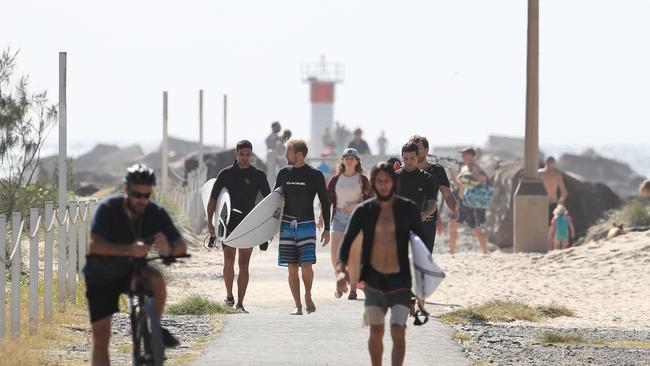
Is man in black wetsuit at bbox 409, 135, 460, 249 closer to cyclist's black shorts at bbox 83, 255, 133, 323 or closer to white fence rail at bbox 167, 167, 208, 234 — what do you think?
cyclist's black shorts at bbox 83, 255, 133, 323

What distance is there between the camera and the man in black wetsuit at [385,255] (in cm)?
1074

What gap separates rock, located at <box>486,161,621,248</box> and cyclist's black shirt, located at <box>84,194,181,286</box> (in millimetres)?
23354

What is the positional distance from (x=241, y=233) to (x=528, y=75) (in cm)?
1155

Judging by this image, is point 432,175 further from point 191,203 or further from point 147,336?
point 191,203

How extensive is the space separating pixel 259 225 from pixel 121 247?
6051mm

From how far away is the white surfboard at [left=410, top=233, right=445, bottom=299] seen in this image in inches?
428

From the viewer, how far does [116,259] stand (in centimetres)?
991

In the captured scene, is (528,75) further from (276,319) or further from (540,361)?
(540,361)

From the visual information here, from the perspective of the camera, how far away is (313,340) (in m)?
13.5

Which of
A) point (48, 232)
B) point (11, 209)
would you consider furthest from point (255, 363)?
point (11, 209)

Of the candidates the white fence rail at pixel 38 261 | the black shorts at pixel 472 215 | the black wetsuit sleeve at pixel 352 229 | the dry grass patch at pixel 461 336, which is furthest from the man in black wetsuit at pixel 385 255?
the black shorts at pixel 472 215

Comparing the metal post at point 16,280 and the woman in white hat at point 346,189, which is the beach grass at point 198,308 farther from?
the metal post at point 16,280

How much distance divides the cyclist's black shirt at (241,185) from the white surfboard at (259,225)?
0.26 meters

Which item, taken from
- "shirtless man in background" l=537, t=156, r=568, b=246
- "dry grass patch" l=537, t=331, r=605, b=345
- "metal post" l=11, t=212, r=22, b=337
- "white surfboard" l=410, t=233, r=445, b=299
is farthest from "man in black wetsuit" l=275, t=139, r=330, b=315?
"shirtless man in background" l=537, t=156, r=568, b=246
